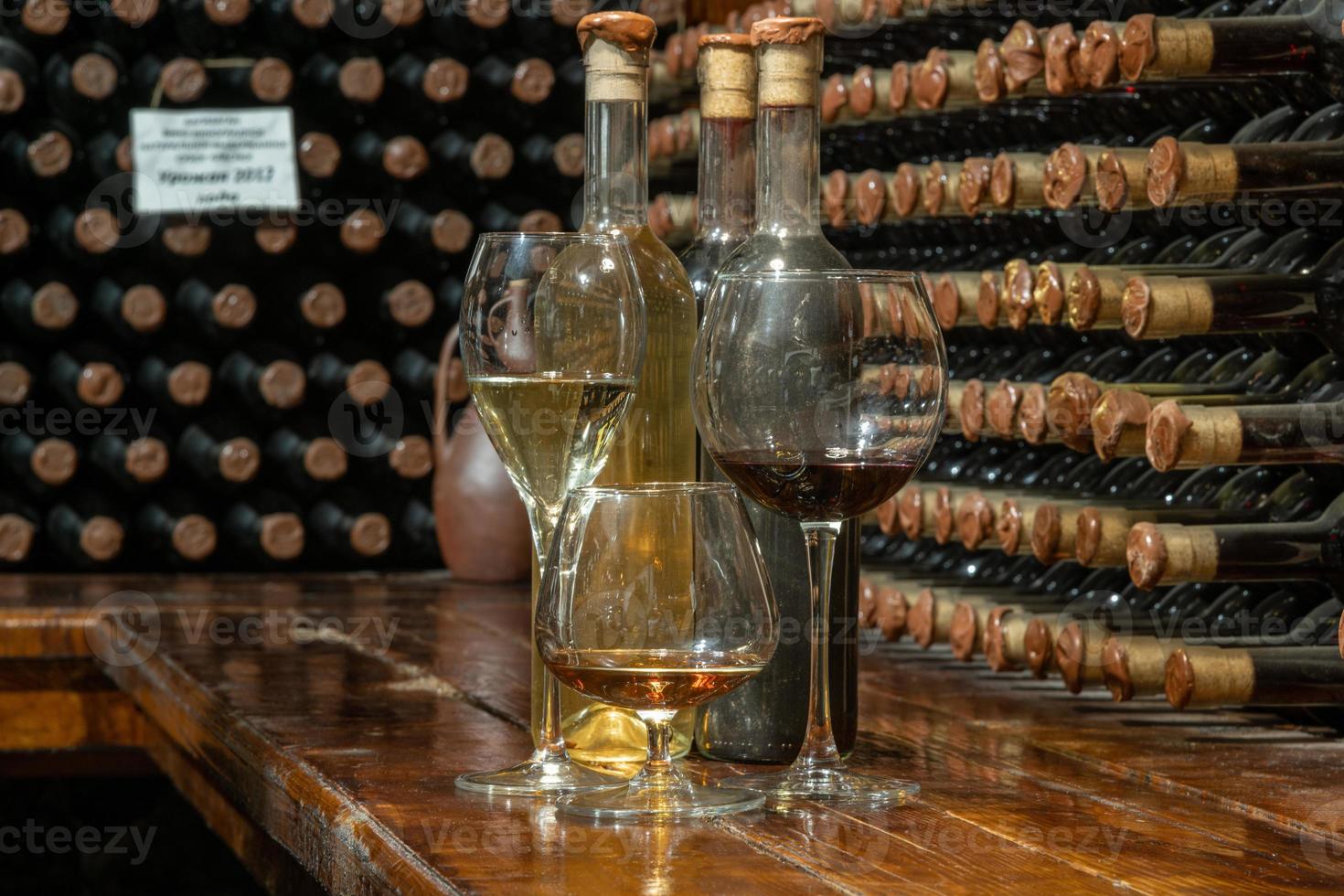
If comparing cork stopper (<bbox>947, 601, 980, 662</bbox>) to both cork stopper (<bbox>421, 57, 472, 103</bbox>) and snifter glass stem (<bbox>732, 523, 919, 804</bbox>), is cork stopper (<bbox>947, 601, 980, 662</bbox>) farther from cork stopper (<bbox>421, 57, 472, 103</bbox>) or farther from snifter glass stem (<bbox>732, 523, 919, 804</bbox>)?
cork stopper (<bbox>421, 57, 472, 103</bbox>)

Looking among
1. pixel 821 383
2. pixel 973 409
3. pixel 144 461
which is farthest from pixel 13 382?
pixel 821 383

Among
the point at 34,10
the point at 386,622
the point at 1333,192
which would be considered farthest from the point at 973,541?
the point at 34,10

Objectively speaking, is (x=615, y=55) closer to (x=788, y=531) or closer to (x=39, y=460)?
(x=788, y=531)

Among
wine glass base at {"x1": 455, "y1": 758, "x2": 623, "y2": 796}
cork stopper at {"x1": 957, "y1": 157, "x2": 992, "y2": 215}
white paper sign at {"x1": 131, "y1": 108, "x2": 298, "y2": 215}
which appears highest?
white paper sign at {"x1": 131, "y1": 108, "x2": 298, "y2": 215}

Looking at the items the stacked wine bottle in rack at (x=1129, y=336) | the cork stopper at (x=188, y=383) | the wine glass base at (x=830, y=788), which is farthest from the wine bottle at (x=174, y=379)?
the wine glass base at (x=830, y=788)

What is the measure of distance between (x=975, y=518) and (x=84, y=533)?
1.45 m

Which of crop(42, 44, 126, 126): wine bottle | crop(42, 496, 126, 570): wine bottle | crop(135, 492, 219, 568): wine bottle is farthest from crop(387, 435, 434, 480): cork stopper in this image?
crop(42, 44, 126, 126): wine bottle

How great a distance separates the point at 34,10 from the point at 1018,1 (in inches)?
58.3

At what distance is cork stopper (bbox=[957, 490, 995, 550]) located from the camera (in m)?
1.32

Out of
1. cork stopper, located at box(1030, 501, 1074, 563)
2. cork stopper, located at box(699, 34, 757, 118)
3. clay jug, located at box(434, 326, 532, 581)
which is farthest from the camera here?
clay jug, located at box(434, 326, 532, 581)

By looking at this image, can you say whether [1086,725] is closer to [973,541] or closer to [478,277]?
[973,541]

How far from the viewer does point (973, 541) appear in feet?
4.38

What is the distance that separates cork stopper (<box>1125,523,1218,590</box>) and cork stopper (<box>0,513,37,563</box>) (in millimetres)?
1698

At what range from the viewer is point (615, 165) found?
90 cm
